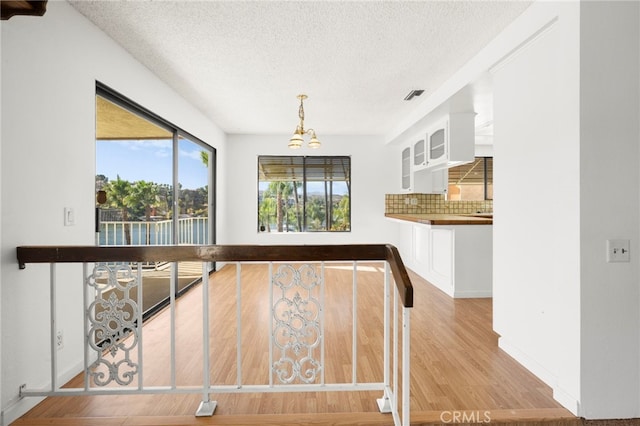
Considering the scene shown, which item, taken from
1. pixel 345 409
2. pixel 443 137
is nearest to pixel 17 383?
pixel 345 409

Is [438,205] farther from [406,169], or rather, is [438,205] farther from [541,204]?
[541,204]

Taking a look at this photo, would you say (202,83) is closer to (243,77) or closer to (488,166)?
(243,77)

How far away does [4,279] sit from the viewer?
172 cm

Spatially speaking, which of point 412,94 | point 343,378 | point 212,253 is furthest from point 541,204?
point 412,94

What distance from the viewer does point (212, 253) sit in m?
1.72

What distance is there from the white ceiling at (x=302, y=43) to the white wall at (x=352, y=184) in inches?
84.5

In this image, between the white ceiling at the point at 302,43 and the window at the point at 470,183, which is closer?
the white ceiling at the point at 302,43

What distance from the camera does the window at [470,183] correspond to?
21.4ft

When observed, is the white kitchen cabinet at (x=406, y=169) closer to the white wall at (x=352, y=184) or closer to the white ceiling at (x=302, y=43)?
the white wall at (x=352, y=184)

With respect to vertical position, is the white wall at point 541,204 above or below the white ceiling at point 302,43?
below
